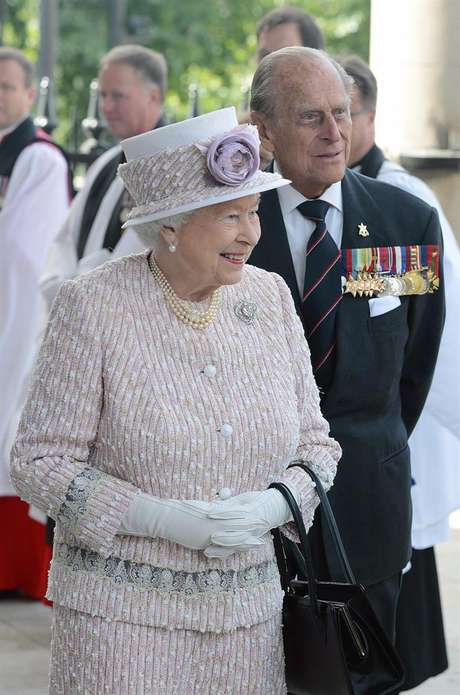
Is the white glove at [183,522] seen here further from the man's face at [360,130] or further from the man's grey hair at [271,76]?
the man's face at [360,130]

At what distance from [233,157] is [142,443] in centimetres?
58

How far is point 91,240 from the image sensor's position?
5.87 m

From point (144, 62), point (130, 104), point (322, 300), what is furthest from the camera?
point (144, 62)

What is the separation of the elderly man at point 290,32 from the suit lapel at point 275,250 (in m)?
2.28

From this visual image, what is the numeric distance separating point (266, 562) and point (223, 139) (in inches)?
33.3

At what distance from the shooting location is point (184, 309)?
9.90 feet

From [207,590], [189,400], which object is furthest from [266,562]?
[189,400]

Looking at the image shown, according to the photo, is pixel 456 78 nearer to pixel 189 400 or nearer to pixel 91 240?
pixel 91 240

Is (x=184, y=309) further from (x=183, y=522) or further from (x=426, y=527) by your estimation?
(x=426, y=527)

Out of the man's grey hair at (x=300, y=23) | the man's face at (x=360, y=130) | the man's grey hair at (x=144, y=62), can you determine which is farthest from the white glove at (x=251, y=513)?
the man's grey hair at (x=144, y=62)

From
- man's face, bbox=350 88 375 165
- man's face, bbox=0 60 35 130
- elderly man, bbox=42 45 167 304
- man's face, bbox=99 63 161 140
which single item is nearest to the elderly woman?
man's face, bbox=350 88 375 165

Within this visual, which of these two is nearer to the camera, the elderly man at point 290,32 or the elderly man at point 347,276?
the elderly man at point 347,276

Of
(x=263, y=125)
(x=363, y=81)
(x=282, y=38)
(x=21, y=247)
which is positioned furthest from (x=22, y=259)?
(x=263, y=125)

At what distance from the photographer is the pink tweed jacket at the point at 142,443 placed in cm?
288
